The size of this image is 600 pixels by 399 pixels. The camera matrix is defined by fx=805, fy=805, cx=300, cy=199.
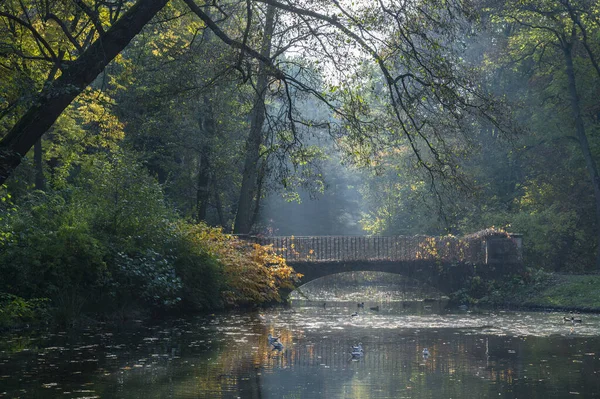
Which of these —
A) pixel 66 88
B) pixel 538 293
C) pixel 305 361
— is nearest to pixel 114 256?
pixel 66 88

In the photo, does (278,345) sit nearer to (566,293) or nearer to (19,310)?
(19,310)

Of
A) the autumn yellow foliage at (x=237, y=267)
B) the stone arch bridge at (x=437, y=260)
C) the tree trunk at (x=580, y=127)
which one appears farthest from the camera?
the tree trunk at (x=580, y=127)

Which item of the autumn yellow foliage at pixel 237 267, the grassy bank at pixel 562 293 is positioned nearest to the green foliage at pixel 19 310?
the autumn yellow foliage at pixel 237 267

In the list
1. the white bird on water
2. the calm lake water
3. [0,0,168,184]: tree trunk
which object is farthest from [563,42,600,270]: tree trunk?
[0,0,168,184]: tree trunk

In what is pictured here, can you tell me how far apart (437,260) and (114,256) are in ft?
44.6

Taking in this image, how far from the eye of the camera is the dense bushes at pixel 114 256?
50.4 ft

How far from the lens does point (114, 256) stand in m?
16.9

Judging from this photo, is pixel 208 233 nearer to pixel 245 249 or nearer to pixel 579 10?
pixel 245 249

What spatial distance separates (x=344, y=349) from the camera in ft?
42.3

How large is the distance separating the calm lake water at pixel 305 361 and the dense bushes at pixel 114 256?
1107mm

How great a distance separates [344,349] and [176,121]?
55.6 feet

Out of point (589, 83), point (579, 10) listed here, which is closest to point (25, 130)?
point (579, 10)

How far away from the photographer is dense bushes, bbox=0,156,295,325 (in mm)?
15352

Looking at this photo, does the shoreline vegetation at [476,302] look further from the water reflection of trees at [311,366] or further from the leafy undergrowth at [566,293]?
the water reflection of trees at [311,366]
